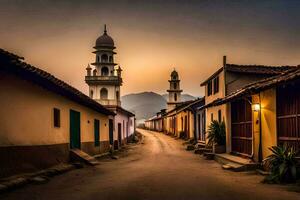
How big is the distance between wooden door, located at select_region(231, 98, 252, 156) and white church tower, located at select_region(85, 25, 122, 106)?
42.5 meters

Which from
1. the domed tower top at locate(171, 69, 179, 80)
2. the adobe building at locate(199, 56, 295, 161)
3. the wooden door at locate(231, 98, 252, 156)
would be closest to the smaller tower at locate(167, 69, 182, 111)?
the domed tower top at locate(171, 69, 179, 80)

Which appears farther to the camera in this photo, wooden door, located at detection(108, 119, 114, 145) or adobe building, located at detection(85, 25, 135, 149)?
adobe building, located at detection(85, 25, 135, 149)

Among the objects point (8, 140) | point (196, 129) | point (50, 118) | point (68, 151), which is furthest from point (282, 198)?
point (196, 129)

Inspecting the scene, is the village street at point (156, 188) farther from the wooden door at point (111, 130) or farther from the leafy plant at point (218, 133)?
the wooden door at point (111, 130)

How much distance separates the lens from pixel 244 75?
23953mm

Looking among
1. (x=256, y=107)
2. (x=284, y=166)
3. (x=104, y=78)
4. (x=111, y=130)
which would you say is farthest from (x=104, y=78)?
(x=284, y=166)

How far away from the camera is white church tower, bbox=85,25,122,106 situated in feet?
203

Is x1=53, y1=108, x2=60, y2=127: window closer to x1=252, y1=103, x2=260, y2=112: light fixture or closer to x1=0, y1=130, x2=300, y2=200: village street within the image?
x1=0, y1=130, x2=300, y2=200: village street

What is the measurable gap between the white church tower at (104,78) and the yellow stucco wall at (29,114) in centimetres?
4397

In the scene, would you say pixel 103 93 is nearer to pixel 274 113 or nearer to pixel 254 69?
pixel 254 69

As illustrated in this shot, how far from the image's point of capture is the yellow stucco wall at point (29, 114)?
1132 centimetres

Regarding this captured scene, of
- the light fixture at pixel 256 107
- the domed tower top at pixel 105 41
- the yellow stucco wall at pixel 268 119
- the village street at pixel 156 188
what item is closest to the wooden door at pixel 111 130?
the village street at pixel 156 188

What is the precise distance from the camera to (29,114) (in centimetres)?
1306

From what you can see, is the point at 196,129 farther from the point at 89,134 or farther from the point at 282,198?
the point at 282,198
